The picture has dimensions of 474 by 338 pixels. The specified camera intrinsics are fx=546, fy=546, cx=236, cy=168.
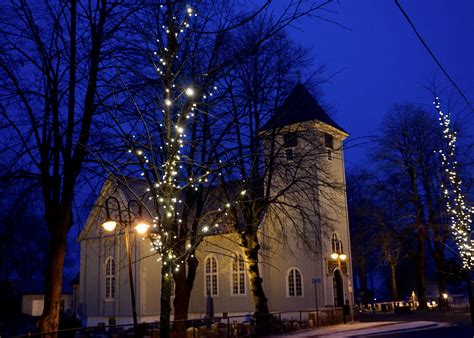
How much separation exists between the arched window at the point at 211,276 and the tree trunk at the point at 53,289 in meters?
21.7

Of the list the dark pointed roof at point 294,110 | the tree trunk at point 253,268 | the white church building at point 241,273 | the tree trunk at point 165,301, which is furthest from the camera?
the white church building at point 241,273

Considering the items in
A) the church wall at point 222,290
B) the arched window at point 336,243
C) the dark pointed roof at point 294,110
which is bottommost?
the church wall at point 222,290

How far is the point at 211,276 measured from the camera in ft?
122

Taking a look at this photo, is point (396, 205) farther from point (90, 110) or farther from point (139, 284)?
point (90, 110)

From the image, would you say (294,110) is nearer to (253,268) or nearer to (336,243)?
(253,268)

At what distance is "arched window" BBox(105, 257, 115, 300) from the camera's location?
37844 millimetres

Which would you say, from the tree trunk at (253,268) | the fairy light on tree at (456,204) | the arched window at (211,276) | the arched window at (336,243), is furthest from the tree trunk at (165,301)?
the arched window at (211,276)

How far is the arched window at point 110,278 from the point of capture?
37.8m

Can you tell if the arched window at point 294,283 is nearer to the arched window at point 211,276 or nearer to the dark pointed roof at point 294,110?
the arched window at point 211,276

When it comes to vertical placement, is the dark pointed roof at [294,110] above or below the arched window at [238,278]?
above

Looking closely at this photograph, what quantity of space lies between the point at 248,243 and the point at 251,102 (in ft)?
21.5

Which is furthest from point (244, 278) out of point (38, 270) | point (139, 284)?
point (38, 270)

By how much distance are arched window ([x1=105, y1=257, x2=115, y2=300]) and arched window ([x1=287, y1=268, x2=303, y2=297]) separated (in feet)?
40.9

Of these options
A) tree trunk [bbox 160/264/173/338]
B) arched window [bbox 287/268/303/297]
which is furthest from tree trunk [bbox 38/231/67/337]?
arched window [bbox 287/268/303/297]
